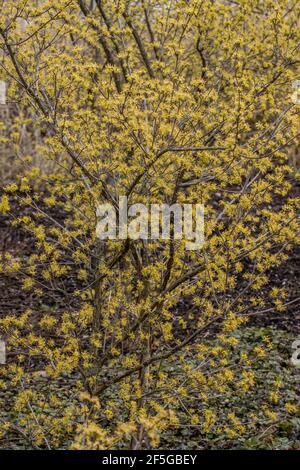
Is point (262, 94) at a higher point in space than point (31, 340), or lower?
higher

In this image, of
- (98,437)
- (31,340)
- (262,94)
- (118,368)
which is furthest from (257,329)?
(98,437)

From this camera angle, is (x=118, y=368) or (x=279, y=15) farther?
(x=118, y=368)

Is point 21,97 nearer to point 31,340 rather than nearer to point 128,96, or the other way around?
point 128,96

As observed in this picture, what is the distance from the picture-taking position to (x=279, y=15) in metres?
4.94

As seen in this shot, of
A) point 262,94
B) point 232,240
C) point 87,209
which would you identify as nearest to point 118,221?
point 87,209

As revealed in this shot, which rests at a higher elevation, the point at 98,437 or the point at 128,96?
the point at 128,96

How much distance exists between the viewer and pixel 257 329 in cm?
727

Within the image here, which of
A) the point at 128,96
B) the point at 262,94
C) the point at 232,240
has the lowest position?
the point at 232,240

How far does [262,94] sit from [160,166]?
1207 mm

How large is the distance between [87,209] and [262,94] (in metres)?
1.58

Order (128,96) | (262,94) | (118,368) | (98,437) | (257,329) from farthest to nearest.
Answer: (257,329)
(118,368)
(262,94)
(128,96)
(98,437)

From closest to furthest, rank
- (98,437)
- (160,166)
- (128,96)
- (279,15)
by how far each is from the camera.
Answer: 1. (98,437)
2. (128,96)
3. (160,166)
4. (279,15)

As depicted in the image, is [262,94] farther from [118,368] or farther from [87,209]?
[118,368]

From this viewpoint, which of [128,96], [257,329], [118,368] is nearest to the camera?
[128,96]
